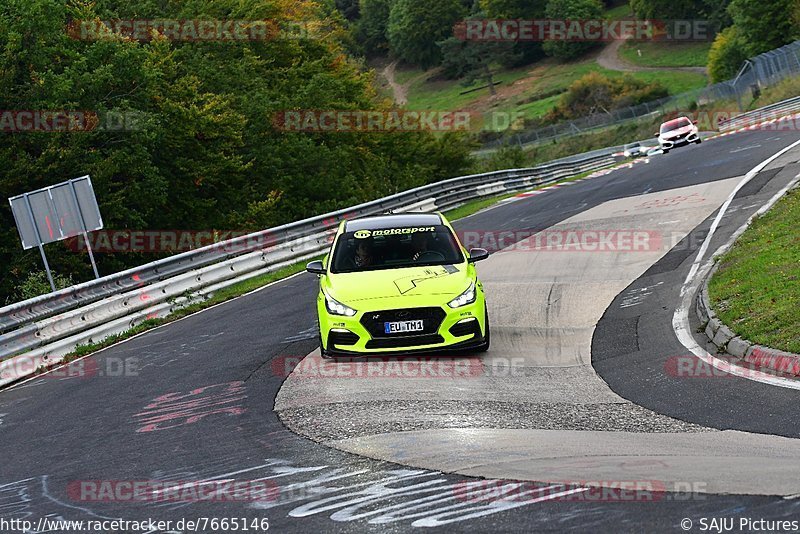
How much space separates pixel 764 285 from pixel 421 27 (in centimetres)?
15033

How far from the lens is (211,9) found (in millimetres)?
46594

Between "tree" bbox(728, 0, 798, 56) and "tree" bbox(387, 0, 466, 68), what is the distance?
63.8 metres

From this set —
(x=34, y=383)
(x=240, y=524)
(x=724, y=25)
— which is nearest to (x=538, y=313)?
(x=34, y=383)

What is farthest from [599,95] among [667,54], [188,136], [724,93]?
[188,136]

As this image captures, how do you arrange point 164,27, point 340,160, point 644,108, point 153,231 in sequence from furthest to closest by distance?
point 644,108 → point 340,160 → point 164,27 → point 153,231

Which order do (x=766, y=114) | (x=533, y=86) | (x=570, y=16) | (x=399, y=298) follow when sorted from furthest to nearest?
1. (x=570, y=16)
2. (x=533, y=86)
3. (x=766, y=114)
4. (x=399, y=298)

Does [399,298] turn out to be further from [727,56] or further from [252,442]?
[727,56]

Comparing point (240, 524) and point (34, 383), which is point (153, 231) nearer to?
point (34, 383)

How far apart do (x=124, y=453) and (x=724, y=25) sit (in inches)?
5162

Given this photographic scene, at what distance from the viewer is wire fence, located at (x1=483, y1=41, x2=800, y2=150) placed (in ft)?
209

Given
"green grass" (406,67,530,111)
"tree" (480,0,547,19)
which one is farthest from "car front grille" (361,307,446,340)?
"tree" (480,0,547,19)

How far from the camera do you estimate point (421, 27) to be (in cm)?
15950

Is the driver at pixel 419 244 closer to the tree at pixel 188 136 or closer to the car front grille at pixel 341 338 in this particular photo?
the car front grille at pixel 341 338

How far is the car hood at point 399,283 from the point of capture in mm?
12375
